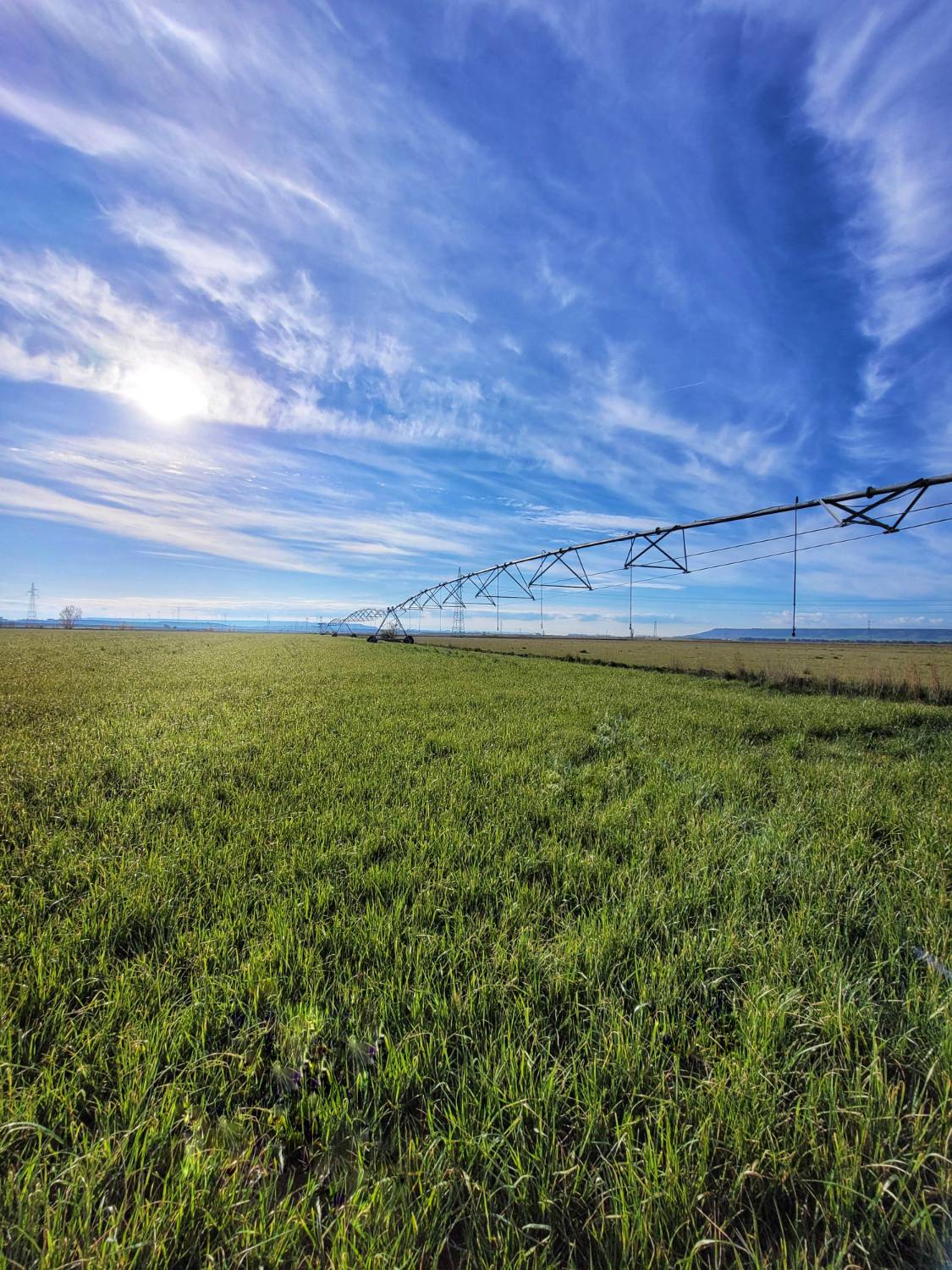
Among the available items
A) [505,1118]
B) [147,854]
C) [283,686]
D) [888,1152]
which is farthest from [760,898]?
[283,686]

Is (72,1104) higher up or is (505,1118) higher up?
(72,1104)

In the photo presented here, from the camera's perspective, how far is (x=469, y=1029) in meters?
2.26

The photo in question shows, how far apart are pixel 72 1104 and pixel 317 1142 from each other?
36.6 inches

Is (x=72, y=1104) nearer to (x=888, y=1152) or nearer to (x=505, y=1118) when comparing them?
(x=505, y=1118)

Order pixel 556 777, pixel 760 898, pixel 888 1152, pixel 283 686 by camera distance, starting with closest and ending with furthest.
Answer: pixel 888 1152, pixel 760 898, pixel 556 777, pixel 283 686

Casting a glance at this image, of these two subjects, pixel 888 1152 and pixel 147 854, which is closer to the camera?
pixel 888 1152

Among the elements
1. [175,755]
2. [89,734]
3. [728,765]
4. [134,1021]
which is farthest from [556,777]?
[89,734]

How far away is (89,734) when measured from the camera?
7711mm

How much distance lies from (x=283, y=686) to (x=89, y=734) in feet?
24.4

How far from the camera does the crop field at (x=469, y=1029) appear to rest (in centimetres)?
150

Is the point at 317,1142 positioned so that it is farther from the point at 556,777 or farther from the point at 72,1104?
the point at 556,777

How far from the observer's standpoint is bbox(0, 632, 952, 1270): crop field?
1498 mm

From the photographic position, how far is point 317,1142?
5.65 ft

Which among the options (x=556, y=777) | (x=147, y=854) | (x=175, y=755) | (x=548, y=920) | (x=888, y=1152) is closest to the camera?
(x=888, y=1152)
